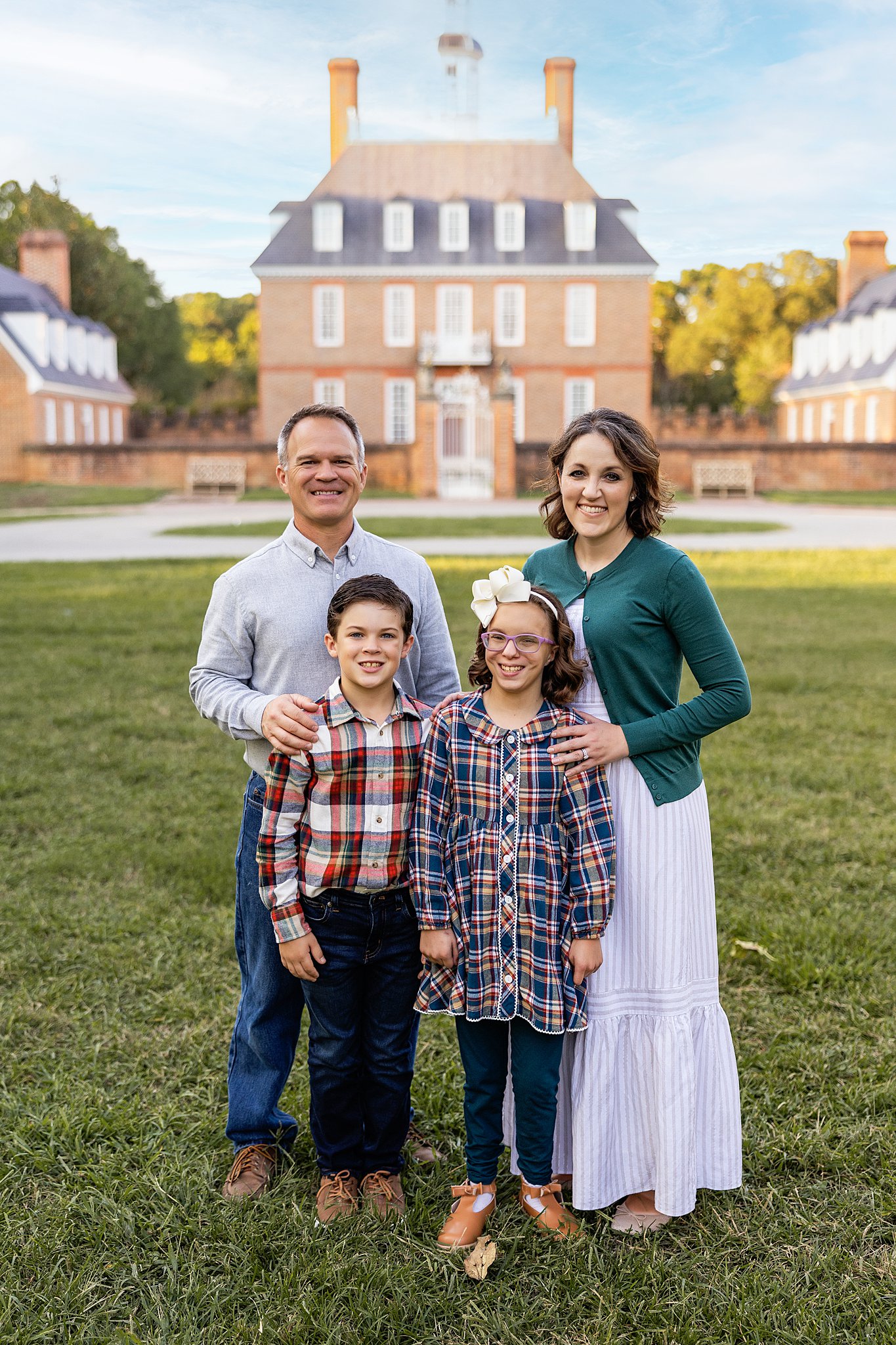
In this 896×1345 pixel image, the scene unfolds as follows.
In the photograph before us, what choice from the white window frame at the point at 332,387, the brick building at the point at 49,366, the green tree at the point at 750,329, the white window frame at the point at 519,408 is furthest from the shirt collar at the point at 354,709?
the green tree at the point at 750,329

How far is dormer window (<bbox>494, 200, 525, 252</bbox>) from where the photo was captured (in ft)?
141

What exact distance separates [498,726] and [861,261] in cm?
5661

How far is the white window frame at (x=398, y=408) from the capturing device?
4394cm

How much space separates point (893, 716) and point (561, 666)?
5762 mm

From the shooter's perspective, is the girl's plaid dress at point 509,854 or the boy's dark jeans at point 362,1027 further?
the boy's dark jeans at point 362,1027

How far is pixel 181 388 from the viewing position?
63125 mm

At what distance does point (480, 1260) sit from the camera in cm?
263

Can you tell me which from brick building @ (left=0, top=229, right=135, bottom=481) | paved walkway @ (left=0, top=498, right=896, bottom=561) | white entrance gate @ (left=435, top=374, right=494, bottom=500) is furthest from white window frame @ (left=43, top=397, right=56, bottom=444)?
white entrance gate @ (left=435, top=374, right=494, bottom=500)

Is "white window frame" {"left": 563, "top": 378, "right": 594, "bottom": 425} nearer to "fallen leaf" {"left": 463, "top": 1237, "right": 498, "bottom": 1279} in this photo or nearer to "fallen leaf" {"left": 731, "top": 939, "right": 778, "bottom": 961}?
"fallen leaf" {"left": 731, "top": 939, "right": 778, "bottom": 961}

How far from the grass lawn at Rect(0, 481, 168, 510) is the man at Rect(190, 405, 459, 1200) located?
28.8 metres

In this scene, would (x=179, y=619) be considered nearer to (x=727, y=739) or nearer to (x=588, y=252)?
(x=727, y=739)

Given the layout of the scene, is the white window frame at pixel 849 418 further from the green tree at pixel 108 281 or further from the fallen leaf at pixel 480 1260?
the fallen leaf at pixel 480 1260

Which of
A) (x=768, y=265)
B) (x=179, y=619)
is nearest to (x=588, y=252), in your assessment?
(x=768, y=265)

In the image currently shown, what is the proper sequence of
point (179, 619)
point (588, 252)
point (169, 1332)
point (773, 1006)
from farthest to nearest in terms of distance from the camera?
point (588, 252) < point (179, 619) < point (773, 1006) < point (169, 1332)
